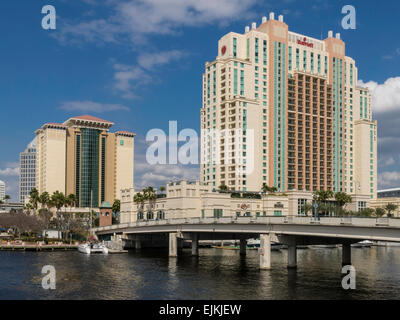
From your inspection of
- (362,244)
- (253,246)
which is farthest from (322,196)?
(253,246)

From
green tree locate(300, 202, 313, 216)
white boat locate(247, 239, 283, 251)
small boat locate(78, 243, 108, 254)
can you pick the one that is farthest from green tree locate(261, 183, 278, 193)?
small boat locate(78, 243, 108, 254)

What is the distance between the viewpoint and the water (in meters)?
65.7

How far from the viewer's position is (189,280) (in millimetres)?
80250

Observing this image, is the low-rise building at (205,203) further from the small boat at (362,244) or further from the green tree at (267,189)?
the small boat at (362,244)

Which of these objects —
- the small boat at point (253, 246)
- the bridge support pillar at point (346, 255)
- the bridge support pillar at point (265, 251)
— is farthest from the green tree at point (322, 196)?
the bridge support pillar at point (265, 251)

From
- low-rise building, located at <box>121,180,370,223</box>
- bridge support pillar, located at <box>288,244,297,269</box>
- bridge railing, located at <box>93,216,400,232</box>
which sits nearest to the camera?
bridge railing, located at <box>93,216,400,232</box>

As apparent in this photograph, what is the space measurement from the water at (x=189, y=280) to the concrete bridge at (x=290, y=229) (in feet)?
16.7

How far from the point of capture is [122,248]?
492ft

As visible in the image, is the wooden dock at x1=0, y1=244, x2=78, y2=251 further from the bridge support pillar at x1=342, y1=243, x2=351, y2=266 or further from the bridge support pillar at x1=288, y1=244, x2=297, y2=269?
the bridge support pillar at x1=342, y1=243, x2=351, y2=266

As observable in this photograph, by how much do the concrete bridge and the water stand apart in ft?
16.7

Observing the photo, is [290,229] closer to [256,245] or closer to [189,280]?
[189,280]

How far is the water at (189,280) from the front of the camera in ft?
216
